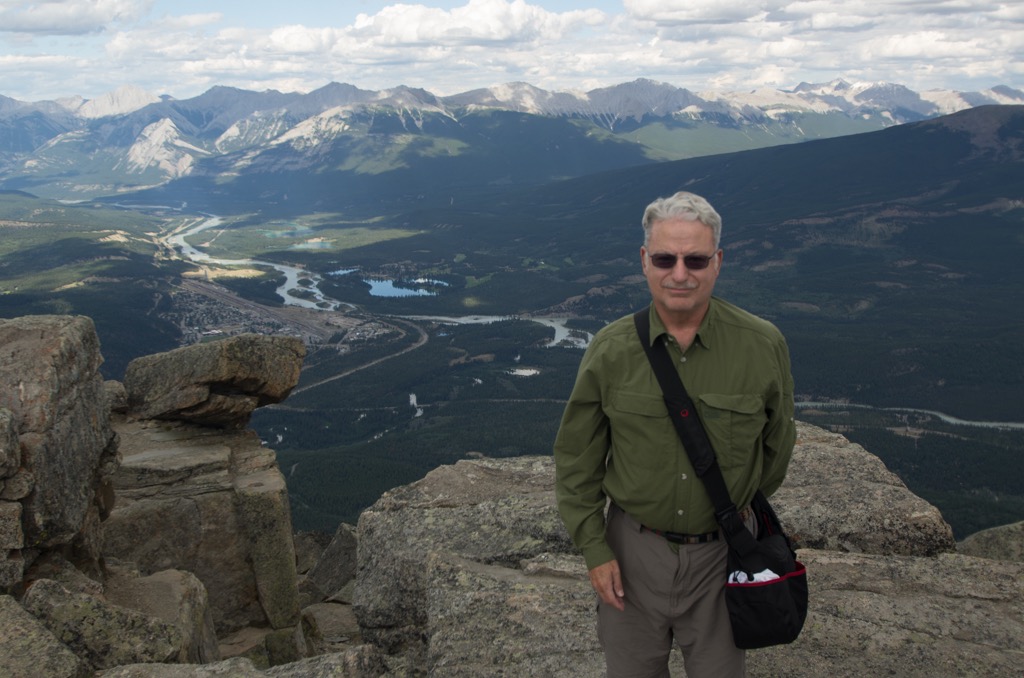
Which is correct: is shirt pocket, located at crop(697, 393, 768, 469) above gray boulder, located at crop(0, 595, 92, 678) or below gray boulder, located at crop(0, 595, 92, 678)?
above

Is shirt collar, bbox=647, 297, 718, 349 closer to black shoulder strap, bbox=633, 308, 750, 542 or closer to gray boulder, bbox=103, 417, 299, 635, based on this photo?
black shoulder strap, bbox=633, 308, 750, 542

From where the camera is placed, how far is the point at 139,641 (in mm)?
12250

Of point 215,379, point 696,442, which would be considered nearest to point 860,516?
point 696,442

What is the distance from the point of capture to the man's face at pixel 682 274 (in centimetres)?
792

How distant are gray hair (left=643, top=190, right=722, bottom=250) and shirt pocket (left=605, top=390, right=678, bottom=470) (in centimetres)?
143

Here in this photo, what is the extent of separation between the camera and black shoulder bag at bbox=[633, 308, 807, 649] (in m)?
7.79

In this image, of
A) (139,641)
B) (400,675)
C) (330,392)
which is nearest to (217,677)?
(139,641)

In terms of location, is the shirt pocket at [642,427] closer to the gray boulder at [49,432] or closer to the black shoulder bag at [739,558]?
the black shoulder bag at [739,558]

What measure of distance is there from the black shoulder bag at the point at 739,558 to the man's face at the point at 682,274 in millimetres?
306

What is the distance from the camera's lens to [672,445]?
310 inches

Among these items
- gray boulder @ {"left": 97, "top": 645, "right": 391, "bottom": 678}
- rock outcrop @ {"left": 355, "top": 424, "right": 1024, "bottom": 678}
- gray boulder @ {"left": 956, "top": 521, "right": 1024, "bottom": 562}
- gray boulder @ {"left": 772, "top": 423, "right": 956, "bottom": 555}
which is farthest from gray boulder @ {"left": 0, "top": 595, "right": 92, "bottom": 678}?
gray boulder @ {"left": 956, "top": 521, "right": 1024, "bottom": 562}

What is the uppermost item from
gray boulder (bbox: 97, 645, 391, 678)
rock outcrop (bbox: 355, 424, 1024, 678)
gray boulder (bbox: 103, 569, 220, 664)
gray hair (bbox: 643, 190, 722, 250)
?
gray hair (bbox: 643, 190, 722, 250)

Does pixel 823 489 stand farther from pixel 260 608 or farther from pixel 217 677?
pixel 260 608

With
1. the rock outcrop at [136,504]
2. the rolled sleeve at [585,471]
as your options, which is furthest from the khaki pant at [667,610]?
the rock outcrop at [136,504]
